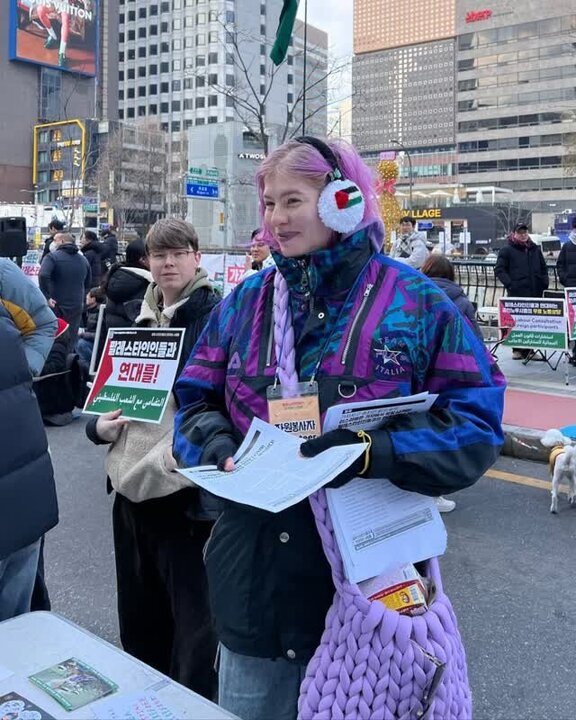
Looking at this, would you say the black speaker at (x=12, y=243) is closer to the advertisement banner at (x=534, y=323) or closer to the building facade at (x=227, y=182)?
the advertisement banner at (x=534, y=323)

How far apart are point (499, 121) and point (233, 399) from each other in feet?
409

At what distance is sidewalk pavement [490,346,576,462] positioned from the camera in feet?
22.9

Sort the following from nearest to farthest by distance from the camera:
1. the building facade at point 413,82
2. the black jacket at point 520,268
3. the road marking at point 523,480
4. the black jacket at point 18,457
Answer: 1. the black jacket at point 18,457
2. the road marking at point 523,480
3. the black jacket at point 520,268
4. the building facade at point 413,82

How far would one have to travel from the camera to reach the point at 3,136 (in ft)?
324

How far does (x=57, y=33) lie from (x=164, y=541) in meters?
112

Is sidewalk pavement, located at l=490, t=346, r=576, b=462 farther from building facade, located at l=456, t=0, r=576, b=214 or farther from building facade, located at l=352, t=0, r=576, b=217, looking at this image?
building facade, located at l=456, t=0, r=576, b=214

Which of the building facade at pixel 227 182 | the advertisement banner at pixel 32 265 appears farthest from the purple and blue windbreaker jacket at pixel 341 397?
the building facade at pixel 227 182

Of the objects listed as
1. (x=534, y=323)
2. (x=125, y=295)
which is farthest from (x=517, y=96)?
(x=125, y=295)

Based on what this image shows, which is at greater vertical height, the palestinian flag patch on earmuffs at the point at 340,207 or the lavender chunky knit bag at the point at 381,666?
the palestinian flag patch on earmuffs at the point at 340,207

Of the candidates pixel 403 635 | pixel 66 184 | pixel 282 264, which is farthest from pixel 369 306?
pixel 66 184

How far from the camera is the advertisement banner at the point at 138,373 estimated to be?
276 cm

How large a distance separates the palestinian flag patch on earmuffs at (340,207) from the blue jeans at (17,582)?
1.60 m

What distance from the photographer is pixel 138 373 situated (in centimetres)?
284

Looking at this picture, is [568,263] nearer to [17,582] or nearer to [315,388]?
[17,582]
